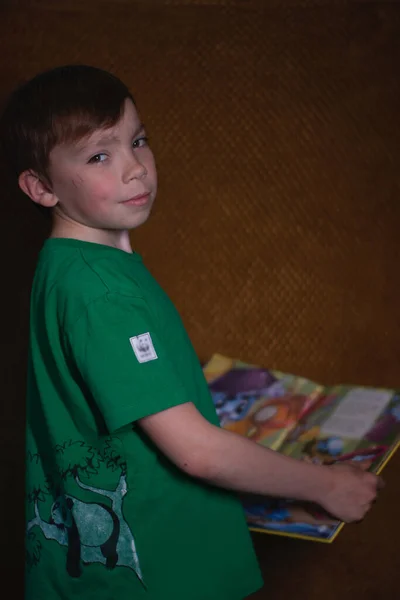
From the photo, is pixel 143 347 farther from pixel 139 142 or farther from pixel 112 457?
pixel 139 142

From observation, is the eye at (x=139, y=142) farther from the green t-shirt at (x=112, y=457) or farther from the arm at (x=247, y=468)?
the arm at (x=247, y=468)

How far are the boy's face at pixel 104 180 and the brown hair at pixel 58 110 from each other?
1cm

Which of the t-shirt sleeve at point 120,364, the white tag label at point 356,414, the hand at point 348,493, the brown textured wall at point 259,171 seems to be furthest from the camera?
the brown textured wall at point 259,171

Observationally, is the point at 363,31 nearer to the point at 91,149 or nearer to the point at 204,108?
the point at 204,108

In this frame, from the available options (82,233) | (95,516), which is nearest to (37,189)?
(82,233)

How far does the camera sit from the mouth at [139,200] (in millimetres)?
936

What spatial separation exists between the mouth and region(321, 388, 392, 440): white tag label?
354mm

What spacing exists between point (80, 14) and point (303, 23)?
0.31 meters

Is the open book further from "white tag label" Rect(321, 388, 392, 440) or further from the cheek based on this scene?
the cheek

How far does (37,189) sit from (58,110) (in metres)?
0.09

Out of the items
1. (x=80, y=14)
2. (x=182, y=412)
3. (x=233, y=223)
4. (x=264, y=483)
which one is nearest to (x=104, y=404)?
(x=182, y=412)

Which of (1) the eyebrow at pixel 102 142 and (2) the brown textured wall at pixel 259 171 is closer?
(1) the eyebrow at pixel 102 142

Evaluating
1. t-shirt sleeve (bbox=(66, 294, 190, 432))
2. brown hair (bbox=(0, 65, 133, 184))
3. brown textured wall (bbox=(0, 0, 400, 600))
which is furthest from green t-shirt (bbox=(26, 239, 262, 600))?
brown textured wall (bbox=(0, 0, 400, 600))

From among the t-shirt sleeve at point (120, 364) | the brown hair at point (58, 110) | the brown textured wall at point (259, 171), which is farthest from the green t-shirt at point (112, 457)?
the brown textured wall at point (259, 171)
